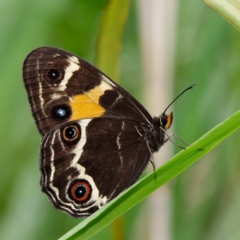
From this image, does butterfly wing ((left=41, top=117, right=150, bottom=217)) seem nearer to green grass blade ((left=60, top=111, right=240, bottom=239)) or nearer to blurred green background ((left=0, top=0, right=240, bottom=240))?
blurred green background ((left=0, top=0, right=240, bottom=240))

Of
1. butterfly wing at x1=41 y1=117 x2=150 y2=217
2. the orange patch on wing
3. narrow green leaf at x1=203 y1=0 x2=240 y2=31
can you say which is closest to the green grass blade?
narrow green leaf at x1=203 y1=0 x2=240 y2=31

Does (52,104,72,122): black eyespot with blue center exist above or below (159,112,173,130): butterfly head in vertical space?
below

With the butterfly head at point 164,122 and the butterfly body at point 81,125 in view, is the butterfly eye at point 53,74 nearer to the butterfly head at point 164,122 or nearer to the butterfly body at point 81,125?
the butterfly body at point 81,125

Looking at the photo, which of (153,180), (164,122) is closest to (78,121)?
(164,122)

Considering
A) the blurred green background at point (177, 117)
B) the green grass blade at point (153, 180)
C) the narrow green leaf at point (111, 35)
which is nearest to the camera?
the green grass blade at point (153, 180)

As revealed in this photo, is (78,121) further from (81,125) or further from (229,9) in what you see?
(229,9)

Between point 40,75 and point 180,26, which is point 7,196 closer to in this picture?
point 40,75

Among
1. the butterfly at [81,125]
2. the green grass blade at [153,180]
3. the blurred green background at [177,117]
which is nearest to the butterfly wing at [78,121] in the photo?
the butterfly at [81,125]
